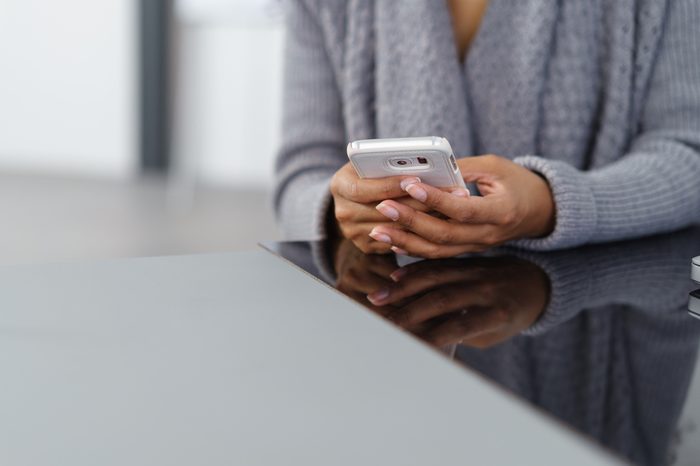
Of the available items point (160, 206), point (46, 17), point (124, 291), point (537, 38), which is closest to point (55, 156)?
point (46, 17)

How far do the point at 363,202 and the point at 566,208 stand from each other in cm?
16

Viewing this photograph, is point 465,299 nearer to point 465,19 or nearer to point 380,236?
point 380,236

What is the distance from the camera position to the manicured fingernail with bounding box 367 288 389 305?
1.20 ft

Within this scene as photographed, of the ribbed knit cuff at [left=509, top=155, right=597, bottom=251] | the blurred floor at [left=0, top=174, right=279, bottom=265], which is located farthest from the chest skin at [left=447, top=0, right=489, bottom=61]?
the blurred floor at [left=0, top=174, right=279, bottom=265]

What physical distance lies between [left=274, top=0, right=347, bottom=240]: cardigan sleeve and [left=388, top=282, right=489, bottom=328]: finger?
455 millimetres

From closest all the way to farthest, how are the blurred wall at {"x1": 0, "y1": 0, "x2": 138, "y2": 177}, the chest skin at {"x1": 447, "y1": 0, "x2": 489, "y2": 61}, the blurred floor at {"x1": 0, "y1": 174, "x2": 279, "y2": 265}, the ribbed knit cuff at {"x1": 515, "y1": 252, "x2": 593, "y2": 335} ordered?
the ribbed knit cuff at {"x1": 515, "y1": 252, "x2": 593, "y2": 335}
the chest skin at {"x1": 447, "y1": 0, "x2": 489, "y2": 61}
the blurred floor at {"x1": 0, "y1": 174, "x2": 279, "y2": 265}
the blurred wall at {"x1": 0, "y1": 0, "x2": 138, "y2": 177}

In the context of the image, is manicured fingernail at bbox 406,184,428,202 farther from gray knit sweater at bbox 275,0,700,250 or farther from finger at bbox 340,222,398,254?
gray knit sweater at bbox 275,0,700,250

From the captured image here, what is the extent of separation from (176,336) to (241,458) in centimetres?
10

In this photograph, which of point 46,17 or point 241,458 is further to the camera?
point 46,17

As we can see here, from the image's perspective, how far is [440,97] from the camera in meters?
0.84

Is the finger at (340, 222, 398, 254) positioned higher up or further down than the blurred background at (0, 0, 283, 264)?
higher up

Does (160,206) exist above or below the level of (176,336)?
below

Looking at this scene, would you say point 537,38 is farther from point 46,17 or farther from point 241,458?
point 46,17

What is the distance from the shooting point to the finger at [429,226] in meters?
0.49
